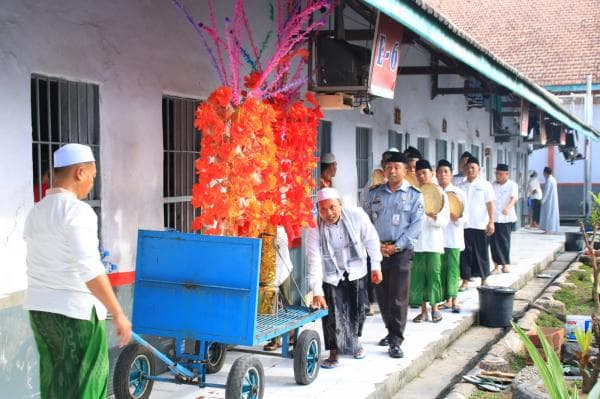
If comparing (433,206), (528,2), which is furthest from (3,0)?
(528,2)

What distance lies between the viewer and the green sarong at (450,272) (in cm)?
934

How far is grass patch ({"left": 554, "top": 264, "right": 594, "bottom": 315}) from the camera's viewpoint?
35.9 feet

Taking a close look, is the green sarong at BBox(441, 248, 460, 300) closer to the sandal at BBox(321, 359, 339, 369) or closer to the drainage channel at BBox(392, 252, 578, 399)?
the drainage channel at BBox(392, 252, 578, 399)

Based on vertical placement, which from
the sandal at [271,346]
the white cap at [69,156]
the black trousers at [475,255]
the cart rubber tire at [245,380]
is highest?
the white cap at [69,156]

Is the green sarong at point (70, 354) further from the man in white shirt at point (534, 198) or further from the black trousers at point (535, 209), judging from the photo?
the black trousers at point (535, 209)

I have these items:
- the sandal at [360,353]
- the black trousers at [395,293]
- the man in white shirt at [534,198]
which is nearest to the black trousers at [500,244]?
the black trousers at [395,293]

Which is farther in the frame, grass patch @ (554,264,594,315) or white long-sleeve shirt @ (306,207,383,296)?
grass patch @ (554,264,594,315)

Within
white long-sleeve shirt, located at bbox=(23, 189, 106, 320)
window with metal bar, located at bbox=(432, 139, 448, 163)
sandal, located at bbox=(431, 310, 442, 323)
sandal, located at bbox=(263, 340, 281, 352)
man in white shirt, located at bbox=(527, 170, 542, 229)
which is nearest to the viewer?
white long-sleeve shirt, located at bbox=(23, 189, 106, 320)

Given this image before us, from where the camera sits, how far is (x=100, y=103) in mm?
5691

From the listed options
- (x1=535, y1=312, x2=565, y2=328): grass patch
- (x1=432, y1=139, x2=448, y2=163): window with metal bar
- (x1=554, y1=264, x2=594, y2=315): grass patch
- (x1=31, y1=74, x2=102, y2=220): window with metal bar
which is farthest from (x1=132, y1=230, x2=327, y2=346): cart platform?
(x1=432, y1=139, x2=448, y2=163): window with metal bar

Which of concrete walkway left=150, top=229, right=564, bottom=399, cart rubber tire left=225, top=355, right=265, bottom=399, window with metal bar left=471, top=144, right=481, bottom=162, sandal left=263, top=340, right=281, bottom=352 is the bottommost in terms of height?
concrete walkway left=150, top=229, right=564, bottom=399

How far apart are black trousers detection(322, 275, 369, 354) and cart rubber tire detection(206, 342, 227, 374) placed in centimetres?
93

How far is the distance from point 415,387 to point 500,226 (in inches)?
269

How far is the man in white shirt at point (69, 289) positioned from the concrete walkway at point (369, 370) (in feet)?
6.09
